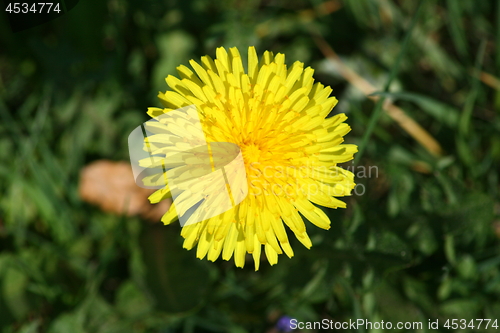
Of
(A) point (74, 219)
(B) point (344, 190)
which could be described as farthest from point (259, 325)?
(A) point (74, 219)

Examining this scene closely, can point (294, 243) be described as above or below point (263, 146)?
below

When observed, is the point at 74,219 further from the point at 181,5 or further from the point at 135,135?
the point at 181,5

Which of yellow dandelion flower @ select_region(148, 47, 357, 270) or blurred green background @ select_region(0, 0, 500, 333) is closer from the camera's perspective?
yellow dandelion flower @ select_region(148, 47, 357, 270)

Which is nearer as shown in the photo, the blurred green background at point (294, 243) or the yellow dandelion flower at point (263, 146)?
the yellow dandelion flower at point (263, 146)

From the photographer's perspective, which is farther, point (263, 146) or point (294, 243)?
point (294, 243)
